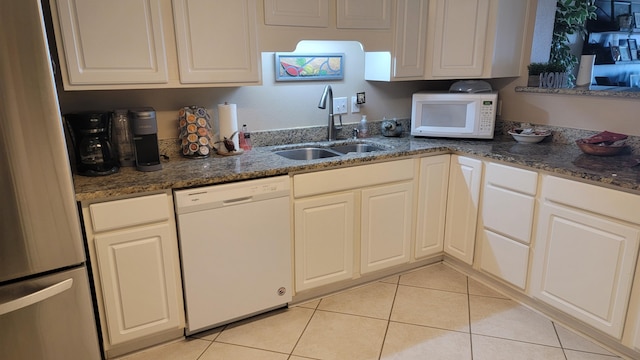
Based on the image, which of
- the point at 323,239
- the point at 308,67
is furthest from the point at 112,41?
the point at 323,239

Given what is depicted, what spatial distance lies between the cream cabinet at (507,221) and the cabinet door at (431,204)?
0.95ft

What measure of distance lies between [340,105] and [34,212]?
2.07m

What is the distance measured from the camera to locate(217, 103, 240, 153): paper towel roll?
7.96 feet

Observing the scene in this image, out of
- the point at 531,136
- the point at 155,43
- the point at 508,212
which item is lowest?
the point at 508,212

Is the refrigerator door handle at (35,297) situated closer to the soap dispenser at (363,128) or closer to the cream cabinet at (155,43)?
the cream cabinet at (155,43)

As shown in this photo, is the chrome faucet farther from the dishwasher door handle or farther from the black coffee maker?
the black coffee maker

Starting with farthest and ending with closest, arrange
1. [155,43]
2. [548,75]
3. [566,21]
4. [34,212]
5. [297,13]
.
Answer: [566,21]
[548,75]
[297,13]
[155,43]
[34,212]

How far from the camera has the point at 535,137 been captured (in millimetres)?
2750

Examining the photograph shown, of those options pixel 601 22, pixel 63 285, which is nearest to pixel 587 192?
pixel 63 285

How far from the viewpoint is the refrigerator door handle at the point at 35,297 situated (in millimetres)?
1408

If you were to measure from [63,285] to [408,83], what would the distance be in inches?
107

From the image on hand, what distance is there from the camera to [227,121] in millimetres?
2445

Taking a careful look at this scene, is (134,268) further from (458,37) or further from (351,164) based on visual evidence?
(458,37)

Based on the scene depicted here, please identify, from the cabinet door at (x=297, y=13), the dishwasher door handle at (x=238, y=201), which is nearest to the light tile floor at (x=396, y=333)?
the dishwasher door handle at (x=238, y=201)
